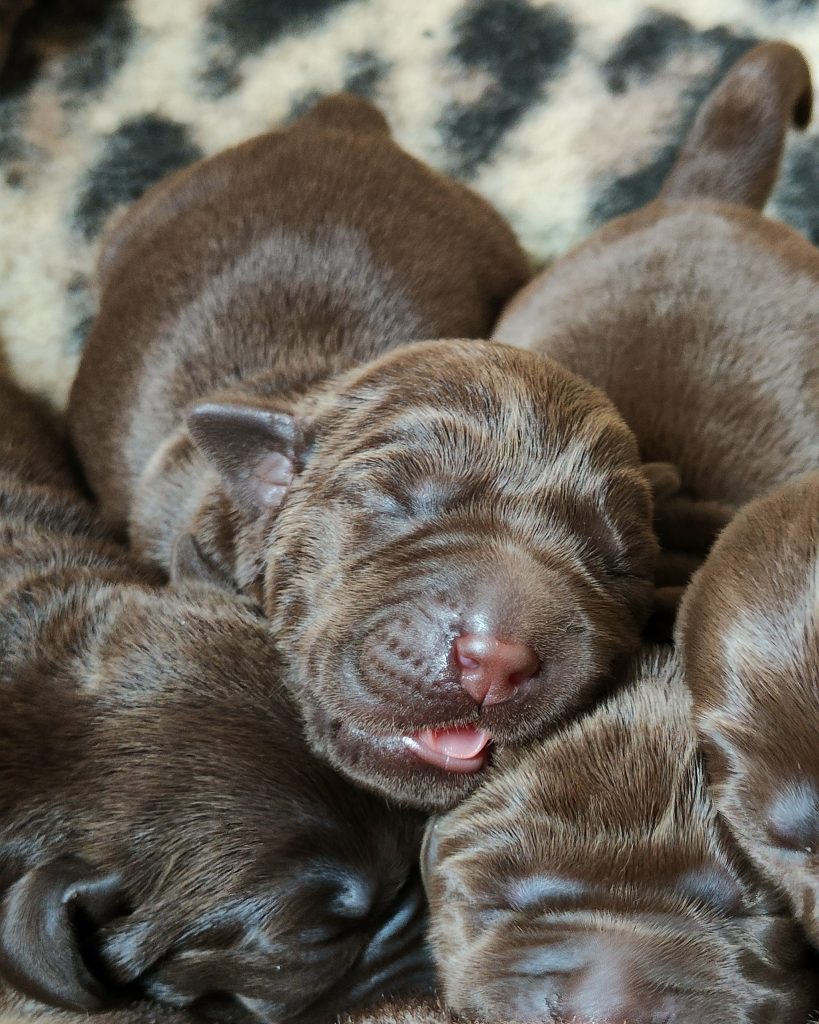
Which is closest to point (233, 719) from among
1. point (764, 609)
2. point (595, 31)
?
point (764, 609)

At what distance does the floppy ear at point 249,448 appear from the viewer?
1.51 meters

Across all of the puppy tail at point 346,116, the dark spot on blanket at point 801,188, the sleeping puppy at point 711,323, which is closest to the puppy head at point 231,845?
the sleeping puppy at point 711,323

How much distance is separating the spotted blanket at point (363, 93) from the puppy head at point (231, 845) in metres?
1.27

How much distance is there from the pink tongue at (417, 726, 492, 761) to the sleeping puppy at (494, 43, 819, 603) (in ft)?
1.42

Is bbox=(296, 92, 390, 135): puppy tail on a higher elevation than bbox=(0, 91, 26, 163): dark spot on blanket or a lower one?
higher

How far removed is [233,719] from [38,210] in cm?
165

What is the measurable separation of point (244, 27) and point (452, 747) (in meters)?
2.02

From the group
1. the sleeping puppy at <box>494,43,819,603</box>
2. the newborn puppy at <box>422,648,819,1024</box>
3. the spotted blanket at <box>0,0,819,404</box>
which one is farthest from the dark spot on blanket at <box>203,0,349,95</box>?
the newborn puppy at <box>422,648,819,1024</box>

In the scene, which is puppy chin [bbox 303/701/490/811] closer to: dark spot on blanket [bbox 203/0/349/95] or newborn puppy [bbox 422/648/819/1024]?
newborn puppy [bbox 422/648/819/1024]

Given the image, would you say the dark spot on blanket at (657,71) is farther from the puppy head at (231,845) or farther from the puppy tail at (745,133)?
the puppy head at (231,845)

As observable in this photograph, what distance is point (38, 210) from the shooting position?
246 cm

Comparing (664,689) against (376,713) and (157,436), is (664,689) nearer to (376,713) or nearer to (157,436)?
(376,713)

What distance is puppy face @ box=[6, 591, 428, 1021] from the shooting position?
121cm

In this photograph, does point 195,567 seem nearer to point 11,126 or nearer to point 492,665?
point 492,665
